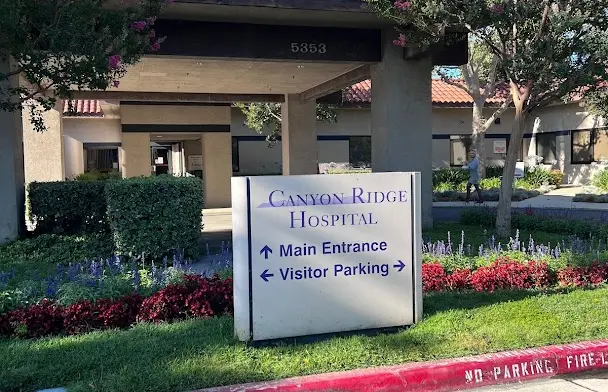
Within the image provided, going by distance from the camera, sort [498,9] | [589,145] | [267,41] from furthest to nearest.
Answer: [589,145], [267,41], [498,9]

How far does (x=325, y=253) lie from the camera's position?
5480mm

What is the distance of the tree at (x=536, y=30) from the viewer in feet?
29.5

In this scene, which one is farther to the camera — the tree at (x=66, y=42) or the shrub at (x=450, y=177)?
the shrub at (x=450, y=177)

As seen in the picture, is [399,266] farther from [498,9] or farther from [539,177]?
[539,177]

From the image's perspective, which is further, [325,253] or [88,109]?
[88,109]

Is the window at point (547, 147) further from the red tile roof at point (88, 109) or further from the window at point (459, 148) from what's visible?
the red tile roof at point (88, 109)

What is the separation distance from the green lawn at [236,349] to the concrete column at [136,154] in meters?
15.3

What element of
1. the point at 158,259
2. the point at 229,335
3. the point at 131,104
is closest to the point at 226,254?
the point at 158,259

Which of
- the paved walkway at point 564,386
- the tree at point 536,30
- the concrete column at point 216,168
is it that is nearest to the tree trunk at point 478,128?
the concrete column at point 216,168

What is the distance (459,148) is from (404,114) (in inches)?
701

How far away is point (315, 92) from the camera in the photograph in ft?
56.1

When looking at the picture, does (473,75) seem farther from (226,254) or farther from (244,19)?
(226,254)

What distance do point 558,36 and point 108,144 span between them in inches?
684

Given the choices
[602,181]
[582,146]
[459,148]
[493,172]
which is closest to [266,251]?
[602,181]
